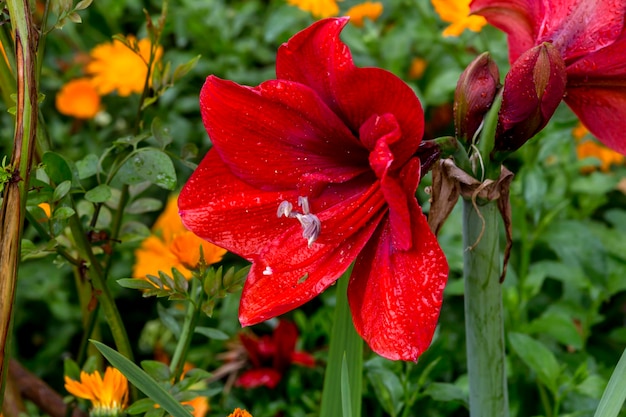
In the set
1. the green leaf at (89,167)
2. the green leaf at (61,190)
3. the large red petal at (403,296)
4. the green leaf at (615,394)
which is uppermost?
the green leaf at (61,190)

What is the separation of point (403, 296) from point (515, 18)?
342 mm

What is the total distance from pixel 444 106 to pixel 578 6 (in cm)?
112

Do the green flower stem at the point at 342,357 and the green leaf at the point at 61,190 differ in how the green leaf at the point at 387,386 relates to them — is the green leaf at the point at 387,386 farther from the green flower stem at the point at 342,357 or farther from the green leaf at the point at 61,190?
the green leaf at the point at 61,190

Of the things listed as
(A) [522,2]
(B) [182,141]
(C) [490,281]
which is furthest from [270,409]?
(B) [182,141]

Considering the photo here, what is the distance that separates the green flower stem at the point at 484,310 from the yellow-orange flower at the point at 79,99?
1.22 m

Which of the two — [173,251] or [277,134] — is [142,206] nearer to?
[173,251]

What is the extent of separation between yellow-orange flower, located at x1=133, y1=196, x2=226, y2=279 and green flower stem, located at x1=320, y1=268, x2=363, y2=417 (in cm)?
15

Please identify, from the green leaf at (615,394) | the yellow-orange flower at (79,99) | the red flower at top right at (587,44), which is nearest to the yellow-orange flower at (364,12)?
the yellow-orange flower at (79,99)

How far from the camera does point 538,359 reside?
40.4 inches

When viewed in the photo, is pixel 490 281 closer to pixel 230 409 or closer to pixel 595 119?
pixel 595 119

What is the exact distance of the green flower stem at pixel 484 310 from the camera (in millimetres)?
724

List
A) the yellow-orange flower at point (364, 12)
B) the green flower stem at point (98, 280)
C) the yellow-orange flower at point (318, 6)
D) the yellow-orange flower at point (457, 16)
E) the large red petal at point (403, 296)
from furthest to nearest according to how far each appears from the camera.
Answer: the yellow-orange flower at point (364, 12) < the yellow-orange flower at point (318, 6) < the yellow-orange flower at point (457, 16) < the green flower stem at point (98, 280) < the large red petal at point (403, 296)

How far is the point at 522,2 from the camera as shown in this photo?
83cm

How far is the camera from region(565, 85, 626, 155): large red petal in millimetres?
773
